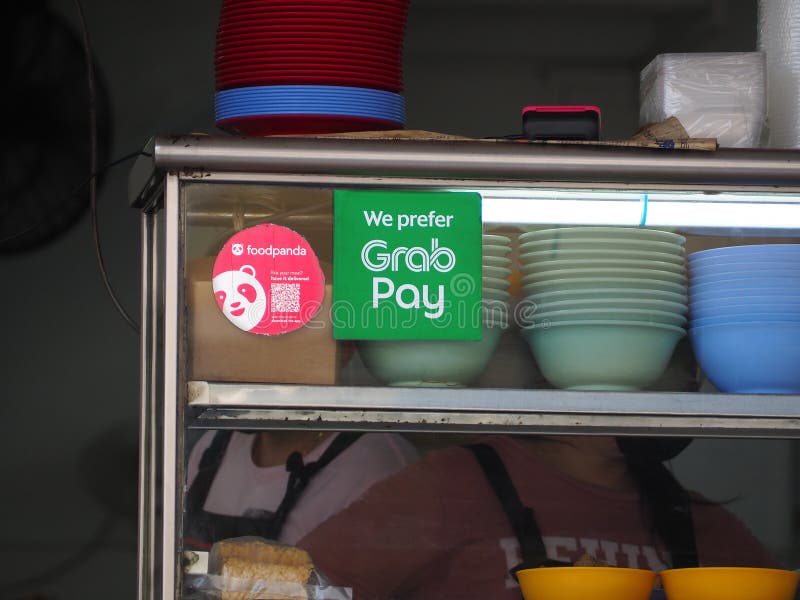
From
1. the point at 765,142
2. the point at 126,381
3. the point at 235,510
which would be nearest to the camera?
the point at 765,142

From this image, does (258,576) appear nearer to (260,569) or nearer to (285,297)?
(260,569)

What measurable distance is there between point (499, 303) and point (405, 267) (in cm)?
12

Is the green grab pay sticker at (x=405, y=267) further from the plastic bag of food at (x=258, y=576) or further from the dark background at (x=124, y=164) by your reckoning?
the dark background at (x=124, y=164)

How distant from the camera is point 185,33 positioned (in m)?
2.39

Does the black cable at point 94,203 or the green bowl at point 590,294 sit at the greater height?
the black cable at point 94,203

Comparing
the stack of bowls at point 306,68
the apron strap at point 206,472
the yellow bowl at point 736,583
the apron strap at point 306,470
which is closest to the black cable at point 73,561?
the apron strap at point 306,470

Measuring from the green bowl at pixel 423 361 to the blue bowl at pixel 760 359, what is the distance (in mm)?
286

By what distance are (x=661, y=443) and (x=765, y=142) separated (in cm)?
63

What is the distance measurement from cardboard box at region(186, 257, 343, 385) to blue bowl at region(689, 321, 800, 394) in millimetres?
451

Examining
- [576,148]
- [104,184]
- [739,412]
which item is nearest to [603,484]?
[739,412]

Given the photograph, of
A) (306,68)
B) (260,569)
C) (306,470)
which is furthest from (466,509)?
(306,68)

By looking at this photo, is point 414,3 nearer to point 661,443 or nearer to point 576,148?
point 661,443

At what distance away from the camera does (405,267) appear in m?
1.24

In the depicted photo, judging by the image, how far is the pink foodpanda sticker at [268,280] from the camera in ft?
4.00
